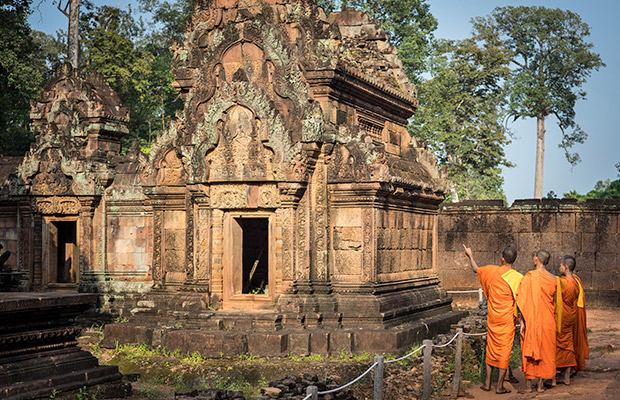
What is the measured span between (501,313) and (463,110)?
903 inches

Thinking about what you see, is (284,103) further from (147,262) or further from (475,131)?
(475,131)

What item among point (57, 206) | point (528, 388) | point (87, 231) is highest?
point (57, 206)

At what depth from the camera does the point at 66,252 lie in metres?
17.2

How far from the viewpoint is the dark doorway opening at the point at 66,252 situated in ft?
56.0

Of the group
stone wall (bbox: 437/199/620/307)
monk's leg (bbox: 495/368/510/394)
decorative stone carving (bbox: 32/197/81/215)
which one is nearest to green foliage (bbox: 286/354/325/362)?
monk's leg (bbox: 495/368/510/394)

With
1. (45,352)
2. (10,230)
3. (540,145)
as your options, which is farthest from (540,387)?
(540,145)

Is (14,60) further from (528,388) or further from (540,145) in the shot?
(540,145)

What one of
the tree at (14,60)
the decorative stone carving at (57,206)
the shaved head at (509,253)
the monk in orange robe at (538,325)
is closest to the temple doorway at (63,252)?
the decorative stone carving at (57,206)

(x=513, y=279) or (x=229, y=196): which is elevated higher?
(x=229, y=196)

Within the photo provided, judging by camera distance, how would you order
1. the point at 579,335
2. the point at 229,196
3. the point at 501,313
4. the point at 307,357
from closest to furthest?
the point at 501,313
the point at 579,335
the point at 307,357
the point at 229,196

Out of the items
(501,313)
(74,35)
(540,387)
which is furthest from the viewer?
(74,35)

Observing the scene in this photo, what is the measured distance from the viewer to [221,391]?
338 inches

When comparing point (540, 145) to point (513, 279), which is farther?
point (540, 145)

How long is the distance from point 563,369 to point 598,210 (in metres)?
8.92
